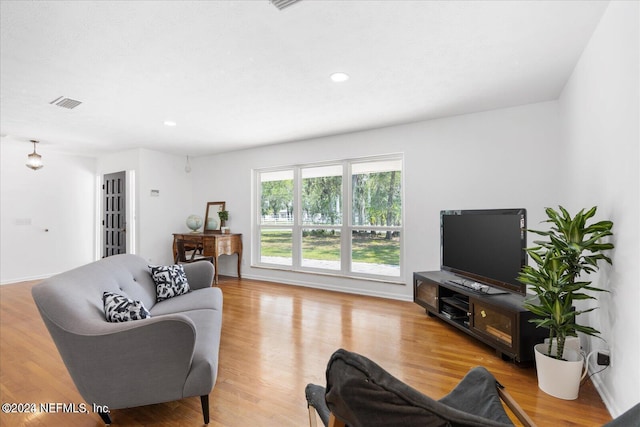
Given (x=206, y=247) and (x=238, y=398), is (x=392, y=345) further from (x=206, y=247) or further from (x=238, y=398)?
(x=206, y=247)

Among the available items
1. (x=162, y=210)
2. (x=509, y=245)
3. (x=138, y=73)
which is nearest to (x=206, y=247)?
(x=162, y=210)

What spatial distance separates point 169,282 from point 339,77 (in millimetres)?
Answer: 2447

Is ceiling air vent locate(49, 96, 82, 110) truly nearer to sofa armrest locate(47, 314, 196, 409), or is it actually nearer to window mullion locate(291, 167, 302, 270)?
sofa armrest locate(47, 314, 196, 409)

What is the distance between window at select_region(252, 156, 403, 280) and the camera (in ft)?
13.9

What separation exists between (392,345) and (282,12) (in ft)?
8.82

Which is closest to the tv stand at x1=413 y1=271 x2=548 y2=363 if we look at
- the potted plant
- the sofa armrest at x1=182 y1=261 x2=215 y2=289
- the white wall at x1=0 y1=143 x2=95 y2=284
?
the potted plant

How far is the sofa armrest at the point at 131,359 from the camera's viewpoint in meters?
1.45

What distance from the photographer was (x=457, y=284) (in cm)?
298

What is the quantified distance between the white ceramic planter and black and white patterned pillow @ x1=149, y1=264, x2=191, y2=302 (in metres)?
2.96

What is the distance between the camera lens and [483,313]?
2535 mm

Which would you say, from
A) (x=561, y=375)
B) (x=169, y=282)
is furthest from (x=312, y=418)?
(x=169, y=282)

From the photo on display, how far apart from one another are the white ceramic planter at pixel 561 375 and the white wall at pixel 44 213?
7325 millimetres

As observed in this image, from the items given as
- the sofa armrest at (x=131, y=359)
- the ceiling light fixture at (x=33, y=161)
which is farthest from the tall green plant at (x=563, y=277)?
the ceiling light fixture at (x=33, y=161)

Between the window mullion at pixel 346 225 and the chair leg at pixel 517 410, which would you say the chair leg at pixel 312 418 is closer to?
the chair leg at pixel 517 410
